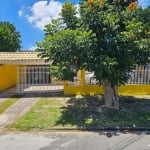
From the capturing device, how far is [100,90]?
18234mm

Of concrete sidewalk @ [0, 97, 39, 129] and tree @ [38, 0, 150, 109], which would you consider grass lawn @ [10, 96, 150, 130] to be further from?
tree @ [38, 0, 150, 109]

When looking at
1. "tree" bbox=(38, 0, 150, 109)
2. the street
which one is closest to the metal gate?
"tree" bbox=(38, 0, 150, 109)

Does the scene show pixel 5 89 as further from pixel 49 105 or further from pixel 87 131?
pixel 87 131

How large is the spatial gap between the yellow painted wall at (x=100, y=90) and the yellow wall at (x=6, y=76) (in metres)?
5.56

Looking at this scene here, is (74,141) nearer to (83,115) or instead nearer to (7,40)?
(83,115)

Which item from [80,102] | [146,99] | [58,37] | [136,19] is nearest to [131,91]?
[146,99]

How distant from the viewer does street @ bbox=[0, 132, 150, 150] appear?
9453mm

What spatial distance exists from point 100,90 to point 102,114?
16.3ft

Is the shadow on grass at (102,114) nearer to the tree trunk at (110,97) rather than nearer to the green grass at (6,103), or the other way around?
the tree trunk at (110,97)

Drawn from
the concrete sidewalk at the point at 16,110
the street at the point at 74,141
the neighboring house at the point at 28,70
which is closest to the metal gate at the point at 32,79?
the neighboring house at the point at 28,70

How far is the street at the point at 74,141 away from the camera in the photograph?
9.45 m

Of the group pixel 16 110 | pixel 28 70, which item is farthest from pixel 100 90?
pixel 16 110

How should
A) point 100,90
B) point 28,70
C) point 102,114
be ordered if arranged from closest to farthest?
1. point 102,114
2. point 100,90
3. point 28,70

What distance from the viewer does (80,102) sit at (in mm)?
15875
